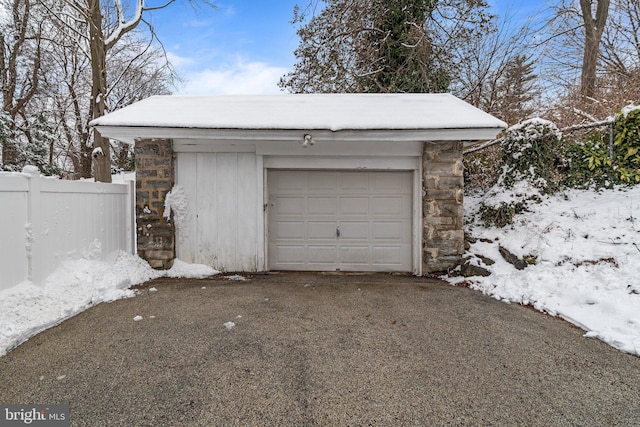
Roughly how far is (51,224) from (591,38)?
13.3 meters

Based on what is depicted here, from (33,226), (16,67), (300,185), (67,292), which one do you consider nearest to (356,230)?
(300,185)

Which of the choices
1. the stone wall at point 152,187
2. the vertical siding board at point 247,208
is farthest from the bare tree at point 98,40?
the vertical siding board at point 247,208

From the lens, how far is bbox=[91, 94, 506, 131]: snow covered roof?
5055mm

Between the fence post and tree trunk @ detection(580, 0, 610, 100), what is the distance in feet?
38.3

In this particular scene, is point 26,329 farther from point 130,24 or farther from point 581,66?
point 581,66

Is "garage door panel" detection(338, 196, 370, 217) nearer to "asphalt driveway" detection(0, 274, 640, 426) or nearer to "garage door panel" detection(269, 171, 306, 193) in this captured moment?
"garage door panel" detection(269, 171, 306, 193)

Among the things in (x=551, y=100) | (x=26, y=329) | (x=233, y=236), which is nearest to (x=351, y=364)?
(x=26, y=329)

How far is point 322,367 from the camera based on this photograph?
255 centimetres

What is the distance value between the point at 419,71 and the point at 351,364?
8.27 meters

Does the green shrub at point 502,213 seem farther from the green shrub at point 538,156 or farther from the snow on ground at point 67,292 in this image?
the snow on ground at point 67,292

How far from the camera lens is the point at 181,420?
1.93 meters

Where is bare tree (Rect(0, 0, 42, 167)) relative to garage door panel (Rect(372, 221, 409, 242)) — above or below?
above

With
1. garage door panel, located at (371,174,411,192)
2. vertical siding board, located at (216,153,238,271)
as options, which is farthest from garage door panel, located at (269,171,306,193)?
garage door panel, located at (371,174,411,192)

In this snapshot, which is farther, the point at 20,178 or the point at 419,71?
the point at 419,71
